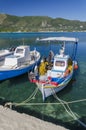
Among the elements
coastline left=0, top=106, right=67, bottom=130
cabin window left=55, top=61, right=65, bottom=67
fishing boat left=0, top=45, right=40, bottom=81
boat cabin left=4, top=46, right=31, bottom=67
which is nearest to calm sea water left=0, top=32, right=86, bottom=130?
fishing boat left=0, top=45, right=40, bottom=81

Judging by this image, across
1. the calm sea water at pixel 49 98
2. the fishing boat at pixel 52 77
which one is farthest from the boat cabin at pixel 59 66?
the calm sea water at pixel 49 98

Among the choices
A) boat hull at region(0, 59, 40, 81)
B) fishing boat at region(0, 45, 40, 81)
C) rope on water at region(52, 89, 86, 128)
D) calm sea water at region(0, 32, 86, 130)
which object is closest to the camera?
rope on water at region(52, 89, 86, 128)

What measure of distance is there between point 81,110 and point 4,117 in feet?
24.5

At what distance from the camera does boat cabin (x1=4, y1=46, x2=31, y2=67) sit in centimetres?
Answer: 2408

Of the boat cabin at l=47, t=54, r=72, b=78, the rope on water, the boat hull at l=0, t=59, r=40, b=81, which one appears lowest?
the rope on water

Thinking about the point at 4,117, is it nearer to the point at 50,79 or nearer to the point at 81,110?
the point at 81,110

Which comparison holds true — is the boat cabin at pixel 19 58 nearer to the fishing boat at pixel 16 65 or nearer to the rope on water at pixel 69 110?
the fishing boat at pixel 16 65

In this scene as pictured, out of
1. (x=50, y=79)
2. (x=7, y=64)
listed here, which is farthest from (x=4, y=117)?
(x=7, y=64)

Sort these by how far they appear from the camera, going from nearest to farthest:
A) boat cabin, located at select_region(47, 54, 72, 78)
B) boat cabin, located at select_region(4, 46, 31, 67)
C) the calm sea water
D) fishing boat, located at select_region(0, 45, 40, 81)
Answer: the calm sea water < boat cabin, located at select_region(47, 54, 72, 78) < fishing boat, located at select_region(0, 45, 40, 81) < boat cabin, located at select_region(4, 46, 31, 67)

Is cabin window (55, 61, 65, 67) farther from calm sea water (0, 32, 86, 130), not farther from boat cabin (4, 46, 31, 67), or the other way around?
boat cabin (4, 46, 31, 67)

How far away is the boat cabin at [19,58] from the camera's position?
79.0ft

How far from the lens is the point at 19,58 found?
24750 millimetres

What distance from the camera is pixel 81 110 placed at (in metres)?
15.8

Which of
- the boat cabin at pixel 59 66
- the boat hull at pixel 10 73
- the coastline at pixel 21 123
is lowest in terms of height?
the boat hull at pixel 10 73
